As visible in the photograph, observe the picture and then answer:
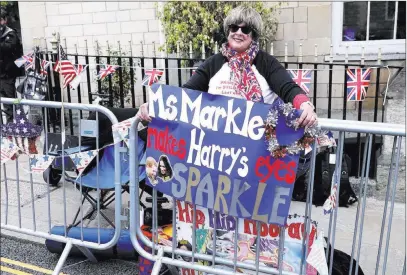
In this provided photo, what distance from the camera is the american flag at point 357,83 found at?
16.3 feet

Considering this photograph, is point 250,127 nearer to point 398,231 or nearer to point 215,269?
point 215,269

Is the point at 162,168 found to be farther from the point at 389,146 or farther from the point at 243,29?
the point at 389,146

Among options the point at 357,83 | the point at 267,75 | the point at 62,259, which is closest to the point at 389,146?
the point at 357,83

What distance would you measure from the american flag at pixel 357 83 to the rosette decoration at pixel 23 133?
3.21 m

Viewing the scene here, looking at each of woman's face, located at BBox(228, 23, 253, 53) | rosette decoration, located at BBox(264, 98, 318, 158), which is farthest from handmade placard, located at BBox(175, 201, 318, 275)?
woman's face, located at BBox(228, 23, 253, 53)

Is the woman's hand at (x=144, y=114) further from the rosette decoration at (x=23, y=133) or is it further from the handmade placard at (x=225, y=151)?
the rosette decoration at (x=23, y=133)

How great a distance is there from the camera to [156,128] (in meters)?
3.05

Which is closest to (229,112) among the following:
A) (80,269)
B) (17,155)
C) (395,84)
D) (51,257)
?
(17,155)

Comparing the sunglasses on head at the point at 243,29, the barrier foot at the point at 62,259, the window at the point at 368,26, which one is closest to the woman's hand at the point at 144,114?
the sunglasses on head at the point at 243,29

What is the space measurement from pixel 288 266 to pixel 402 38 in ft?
19.8


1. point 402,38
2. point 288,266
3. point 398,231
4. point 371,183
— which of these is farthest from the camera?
point 402,38

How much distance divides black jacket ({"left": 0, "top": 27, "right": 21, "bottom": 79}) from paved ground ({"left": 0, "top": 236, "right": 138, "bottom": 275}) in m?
5.30

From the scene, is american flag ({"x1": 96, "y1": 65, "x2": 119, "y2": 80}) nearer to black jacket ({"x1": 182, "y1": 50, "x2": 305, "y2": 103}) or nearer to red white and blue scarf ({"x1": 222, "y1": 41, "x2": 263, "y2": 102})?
black jacket ({"x1": 182, "y1": 50, "x2": 305, "y2": 103})

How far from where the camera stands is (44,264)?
4180 millimetres
